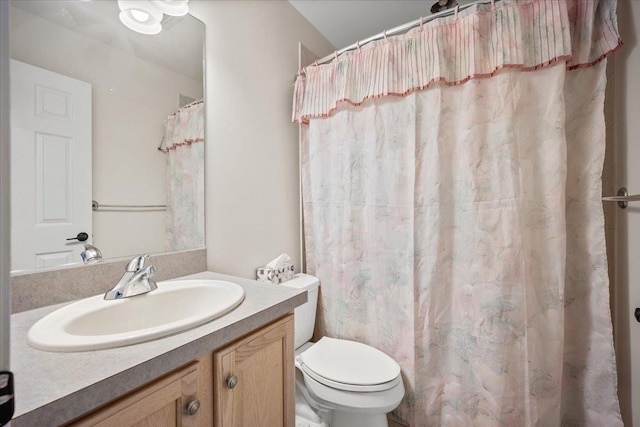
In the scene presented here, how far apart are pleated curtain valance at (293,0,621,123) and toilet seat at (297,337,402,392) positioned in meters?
1.31

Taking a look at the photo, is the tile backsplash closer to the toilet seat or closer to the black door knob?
the black door knob

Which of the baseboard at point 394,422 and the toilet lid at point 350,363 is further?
the baseboard at point 394,422

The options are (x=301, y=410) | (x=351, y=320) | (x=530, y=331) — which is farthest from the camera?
(x=351, y=320)

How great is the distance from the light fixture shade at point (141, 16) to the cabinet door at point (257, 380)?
120cm

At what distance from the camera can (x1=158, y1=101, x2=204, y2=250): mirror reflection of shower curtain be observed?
114 cm

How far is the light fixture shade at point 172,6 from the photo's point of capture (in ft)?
3.55

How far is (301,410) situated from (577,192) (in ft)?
5.28

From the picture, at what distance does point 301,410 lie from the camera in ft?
4.36

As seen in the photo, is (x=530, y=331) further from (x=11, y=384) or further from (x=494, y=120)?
(x=11, y=384)

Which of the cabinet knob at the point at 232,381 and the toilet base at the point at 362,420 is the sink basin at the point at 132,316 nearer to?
the cabinet knob at the point at 232,381

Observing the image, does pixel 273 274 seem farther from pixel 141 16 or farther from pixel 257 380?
pixel 141 16

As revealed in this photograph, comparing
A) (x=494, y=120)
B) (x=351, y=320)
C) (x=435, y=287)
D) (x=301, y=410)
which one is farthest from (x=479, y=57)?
(x=301, y=410)

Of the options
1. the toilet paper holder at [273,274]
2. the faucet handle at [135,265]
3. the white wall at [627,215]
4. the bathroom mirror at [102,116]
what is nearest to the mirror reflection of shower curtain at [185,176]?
the bathroom mirror at [102,116]

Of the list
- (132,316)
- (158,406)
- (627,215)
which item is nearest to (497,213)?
(627,215)
